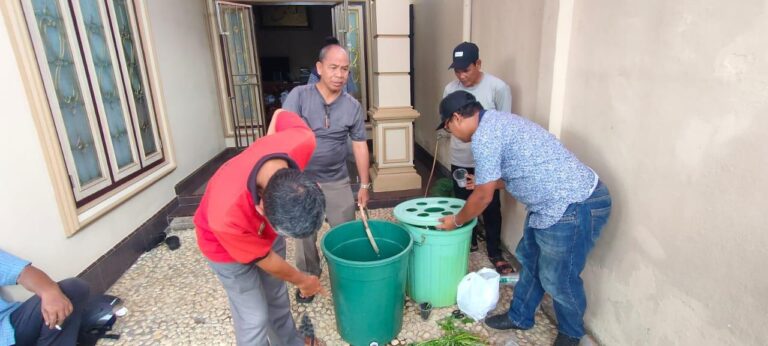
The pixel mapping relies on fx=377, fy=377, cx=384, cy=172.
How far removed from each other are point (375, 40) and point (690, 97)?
2.82m

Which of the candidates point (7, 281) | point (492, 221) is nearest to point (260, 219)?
point (7, 281)

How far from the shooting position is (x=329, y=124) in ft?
7.06

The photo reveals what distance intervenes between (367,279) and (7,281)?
1554 mm

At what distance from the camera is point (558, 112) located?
204 cm

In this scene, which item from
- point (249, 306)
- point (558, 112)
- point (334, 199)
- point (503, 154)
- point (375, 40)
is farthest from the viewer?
point (375, 40)

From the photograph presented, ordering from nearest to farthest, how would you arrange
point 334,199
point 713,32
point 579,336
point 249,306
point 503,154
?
point 713,32, point 249,306, point 503,154, point 579,336, point 334,199

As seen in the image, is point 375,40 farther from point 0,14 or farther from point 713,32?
point 713,32

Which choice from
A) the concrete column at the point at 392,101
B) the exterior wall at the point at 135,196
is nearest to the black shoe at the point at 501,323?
the concrete column at the point at 392,101

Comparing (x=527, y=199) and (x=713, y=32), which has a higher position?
(x=713, y=32)

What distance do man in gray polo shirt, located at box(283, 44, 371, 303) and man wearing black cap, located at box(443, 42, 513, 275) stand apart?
73 centimetres

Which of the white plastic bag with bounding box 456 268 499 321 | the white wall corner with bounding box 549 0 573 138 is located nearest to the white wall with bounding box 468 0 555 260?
the white wall corner with bounding box 549 0 573 138

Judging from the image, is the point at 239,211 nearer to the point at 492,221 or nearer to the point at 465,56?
the point at 465,56

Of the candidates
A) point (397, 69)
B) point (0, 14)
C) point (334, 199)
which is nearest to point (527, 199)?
point (334, 199)

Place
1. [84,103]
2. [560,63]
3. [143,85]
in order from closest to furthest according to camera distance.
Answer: [560,63] → [84,103] → [143,85]
